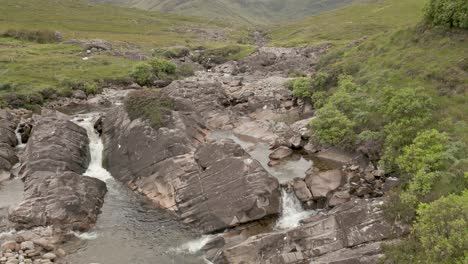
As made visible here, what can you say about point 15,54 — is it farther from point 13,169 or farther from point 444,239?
point 444,239

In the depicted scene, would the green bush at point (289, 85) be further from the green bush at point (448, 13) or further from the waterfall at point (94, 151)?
the waterfall at point (94, 151)

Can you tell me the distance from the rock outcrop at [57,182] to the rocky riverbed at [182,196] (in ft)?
0.42

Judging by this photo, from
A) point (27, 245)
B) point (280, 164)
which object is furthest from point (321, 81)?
point (27, 245)

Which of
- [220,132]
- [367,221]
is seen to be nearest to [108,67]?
[220,132]

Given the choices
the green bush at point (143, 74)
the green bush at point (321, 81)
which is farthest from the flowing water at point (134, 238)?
the green bush at point (143, 74)

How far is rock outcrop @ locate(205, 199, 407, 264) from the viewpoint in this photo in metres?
30.6

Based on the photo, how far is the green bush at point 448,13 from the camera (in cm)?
5675

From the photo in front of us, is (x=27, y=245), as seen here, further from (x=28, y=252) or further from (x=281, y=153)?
(x=281, y=153)

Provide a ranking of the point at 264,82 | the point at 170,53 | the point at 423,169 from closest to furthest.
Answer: the point at 423,169 < the point at 264,82 < the point at 170,53

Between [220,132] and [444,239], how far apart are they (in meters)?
44.7

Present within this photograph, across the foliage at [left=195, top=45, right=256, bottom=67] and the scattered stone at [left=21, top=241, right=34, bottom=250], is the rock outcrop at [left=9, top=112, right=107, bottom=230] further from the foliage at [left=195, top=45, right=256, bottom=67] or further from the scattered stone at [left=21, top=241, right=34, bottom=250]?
the foliage at [left=195, top=45, right=256, bottom=67]

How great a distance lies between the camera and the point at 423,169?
34344mm

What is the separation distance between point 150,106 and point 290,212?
2502 centimetres

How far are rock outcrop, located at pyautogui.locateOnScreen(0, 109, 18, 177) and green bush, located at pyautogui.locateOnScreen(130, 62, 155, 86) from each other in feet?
126
